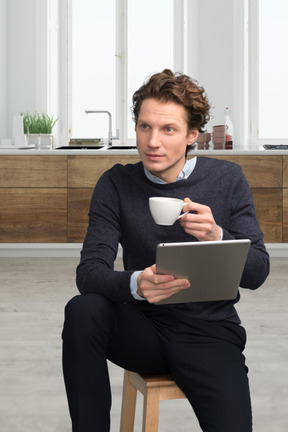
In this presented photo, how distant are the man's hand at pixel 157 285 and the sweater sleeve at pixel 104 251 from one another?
0.07 m

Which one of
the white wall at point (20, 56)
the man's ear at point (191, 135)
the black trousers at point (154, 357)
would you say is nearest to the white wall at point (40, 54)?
the white wall at point (20, 56)

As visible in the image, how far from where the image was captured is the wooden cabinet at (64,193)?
462cm

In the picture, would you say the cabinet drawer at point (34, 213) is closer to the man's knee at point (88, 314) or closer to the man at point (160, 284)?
the man at point (160, 284)

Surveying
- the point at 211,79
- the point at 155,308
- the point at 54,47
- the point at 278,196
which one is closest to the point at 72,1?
the point at 54,47

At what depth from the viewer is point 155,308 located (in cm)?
149

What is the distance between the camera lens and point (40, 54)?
17.7ft

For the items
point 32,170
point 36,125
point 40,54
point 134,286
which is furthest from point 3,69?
point 134,286

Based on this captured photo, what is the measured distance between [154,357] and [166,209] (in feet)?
1.06

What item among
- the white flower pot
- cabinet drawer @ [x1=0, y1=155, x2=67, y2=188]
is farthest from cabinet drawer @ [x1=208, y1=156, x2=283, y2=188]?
the white flower pot

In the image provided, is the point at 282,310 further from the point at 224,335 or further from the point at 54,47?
the point at 54,47

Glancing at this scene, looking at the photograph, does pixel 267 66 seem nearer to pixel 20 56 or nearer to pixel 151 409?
pixel 20 56

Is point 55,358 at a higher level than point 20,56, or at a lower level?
lower

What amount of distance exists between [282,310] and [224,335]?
193 cm

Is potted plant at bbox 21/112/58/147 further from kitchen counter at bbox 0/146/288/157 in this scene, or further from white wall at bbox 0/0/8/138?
kitchen counter at bbox 0/146/288/157
